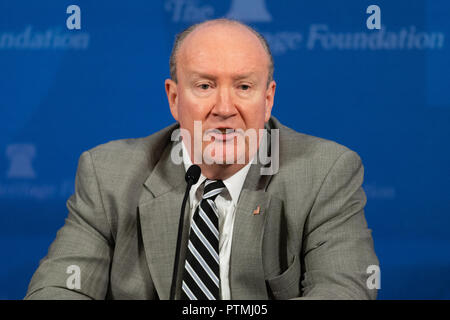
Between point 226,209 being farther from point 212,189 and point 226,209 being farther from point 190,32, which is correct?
point 190,32

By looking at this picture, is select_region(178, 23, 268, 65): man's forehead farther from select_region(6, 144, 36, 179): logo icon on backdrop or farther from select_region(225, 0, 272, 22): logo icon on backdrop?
select_region(6, 144, 36, 179): logo icon on backdrop

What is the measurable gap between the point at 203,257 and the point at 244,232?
0.44 ft

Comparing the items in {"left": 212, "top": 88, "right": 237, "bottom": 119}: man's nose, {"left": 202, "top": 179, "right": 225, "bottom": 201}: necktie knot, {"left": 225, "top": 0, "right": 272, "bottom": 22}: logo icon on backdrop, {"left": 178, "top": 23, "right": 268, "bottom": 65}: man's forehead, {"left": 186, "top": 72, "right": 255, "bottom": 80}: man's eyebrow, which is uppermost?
{"left": 225, "top": 0, "right": 272, "bottom": 22}: logo icon on backdrop

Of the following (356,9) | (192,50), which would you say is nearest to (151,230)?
(192,50)

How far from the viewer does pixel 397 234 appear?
2.48m

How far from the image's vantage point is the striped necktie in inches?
66.0

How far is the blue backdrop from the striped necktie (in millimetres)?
896

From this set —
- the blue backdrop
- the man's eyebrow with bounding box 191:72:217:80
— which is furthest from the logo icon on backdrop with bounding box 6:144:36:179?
the man's eyebrow with bounding box 191:72:217:80

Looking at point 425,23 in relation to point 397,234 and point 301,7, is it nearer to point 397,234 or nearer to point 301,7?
point 301,7

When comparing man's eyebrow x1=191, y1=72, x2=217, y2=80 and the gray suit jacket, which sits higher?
man's eyebrow x1=191, y1=72, x2=217, y2=80

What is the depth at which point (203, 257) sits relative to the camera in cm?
169

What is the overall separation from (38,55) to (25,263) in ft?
2.88

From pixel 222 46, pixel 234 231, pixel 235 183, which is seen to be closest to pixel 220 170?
pixel 235 183

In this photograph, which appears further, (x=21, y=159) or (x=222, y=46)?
(x=21, y=159)
